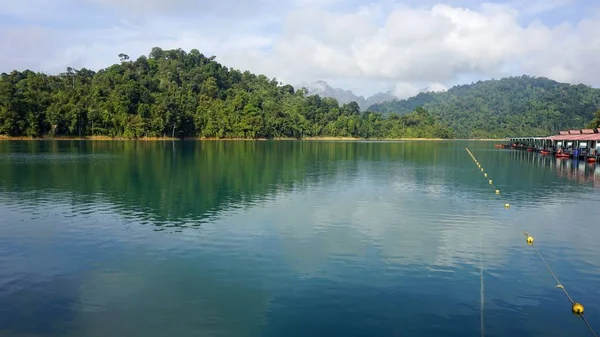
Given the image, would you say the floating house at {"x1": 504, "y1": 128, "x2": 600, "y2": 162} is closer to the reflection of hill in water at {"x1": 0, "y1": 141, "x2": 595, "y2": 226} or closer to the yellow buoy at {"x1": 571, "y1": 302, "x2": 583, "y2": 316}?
the reflection of hill in water at {"x1": 0, "y1": 141, "x2": 595, "y2": 226}

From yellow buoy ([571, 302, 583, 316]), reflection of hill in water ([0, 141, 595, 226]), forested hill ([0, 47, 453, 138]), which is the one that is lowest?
yellow buoy ([571, 302, 583, 316])

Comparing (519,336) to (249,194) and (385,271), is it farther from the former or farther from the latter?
(249,194)

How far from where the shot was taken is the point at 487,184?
29.9 metres

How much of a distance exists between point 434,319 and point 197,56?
16998 cm

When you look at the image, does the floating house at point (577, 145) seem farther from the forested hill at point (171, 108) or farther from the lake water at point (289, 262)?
the forested hill at point (171, 108)

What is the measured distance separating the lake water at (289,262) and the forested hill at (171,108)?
71.7 m

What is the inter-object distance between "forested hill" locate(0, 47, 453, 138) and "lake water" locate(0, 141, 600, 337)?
2822 inches

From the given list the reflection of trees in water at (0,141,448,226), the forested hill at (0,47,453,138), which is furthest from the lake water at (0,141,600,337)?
the forested hill at (0,47,453,138)

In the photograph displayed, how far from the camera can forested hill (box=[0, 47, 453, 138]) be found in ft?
292

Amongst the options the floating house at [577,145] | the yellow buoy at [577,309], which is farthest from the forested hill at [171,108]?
the yellow buoy at [577,309]

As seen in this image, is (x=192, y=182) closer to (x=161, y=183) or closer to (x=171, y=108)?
(x=161, y=183)

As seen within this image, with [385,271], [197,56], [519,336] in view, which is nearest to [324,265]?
[385,271]

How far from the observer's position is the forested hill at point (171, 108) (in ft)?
292

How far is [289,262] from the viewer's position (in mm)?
12711
